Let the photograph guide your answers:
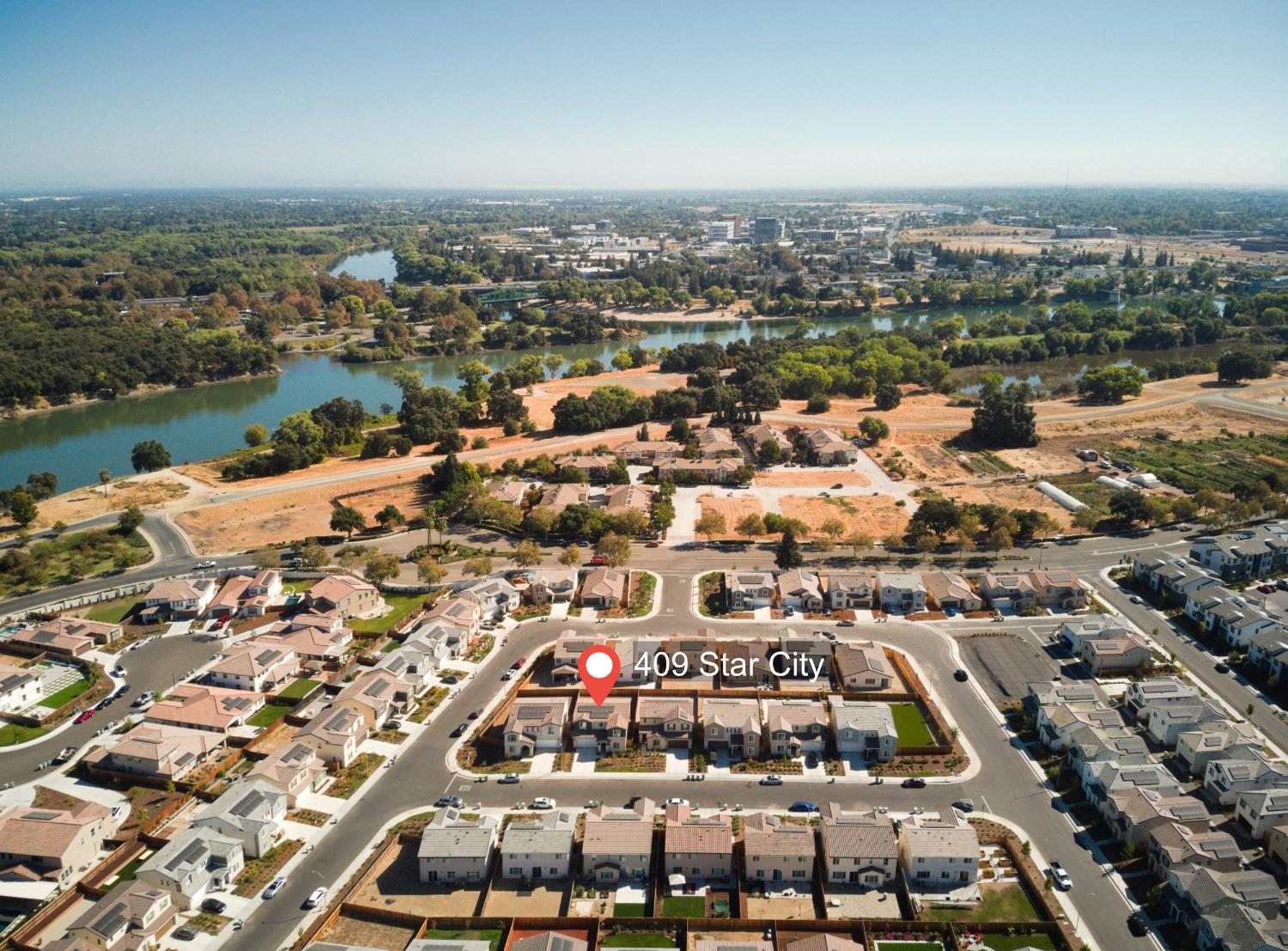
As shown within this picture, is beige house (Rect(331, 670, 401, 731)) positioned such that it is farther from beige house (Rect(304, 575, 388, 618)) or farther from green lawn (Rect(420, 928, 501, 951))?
green lawn (Rect(420, 928, 501, 951))

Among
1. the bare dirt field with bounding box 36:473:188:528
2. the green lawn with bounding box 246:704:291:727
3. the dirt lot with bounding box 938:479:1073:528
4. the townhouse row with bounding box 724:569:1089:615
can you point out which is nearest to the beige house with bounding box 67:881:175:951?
the green lawn with bounding box 246:704:291:727

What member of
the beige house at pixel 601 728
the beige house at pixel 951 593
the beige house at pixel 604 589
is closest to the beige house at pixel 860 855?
the beige house at pixel 601 728

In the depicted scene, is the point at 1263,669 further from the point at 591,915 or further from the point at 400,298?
the point at 400,298

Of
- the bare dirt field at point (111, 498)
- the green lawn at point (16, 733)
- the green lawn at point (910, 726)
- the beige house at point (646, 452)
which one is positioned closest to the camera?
the green lawn at point (910, 726)

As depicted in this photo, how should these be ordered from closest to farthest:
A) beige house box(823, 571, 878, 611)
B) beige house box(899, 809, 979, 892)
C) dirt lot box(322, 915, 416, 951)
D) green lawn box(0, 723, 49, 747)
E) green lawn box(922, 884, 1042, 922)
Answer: dirt lot box(322, 915, 416, 951) → green lawn box(922, 884, 1042, 922) → beige house box(899, 809, 979, 892) → green lawn box(0, 723, 49, 747) → beige house box(823, 571, 878, 611)

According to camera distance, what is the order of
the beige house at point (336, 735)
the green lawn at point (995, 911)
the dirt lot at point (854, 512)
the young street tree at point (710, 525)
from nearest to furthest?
1. the green lawn at point (995, 911)
2. the beige house at point (336, 735)
3. the young street tree at point (710, 525)
4. the dirt lot at point (854, 512)

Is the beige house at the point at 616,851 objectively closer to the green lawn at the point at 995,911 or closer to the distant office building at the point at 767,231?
the green lawn at the point at 995,911

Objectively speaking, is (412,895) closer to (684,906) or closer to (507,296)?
(684,906)
